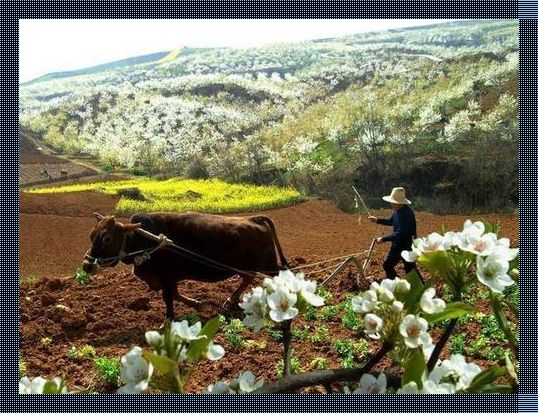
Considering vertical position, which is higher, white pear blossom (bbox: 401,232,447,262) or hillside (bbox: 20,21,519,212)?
hillside (bbox: 20,21,519,212)

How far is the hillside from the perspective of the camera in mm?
5160

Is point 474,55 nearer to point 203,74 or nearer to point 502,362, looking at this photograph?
point 203,74

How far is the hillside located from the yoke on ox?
813 millimetres

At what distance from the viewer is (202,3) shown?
71.2 inches

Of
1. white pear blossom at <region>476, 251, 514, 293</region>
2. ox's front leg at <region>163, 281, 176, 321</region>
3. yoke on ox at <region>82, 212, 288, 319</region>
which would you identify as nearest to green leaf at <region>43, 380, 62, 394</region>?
white pear blossom at <region>476, 251, 514, 293</region>

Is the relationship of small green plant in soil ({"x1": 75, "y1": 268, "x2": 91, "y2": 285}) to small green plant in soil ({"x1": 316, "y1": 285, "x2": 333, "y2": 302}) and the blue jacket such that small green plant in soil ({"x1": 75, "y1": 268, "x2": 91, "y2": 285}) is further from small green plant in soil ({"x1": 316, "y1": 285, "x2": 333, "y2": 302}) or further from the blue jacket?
the blue jacket

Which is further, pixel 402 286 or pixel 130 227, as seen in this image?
pixel 130 227

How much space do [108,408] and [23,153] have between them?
3780 mm

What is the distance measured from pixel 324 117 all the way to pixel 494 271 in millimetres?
5269

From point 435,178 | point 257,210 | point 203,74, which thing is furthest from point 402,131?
point 203,74

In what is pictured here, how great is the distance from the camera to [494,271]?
1.17 metres

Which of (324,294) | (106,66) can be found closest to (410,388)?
(324,294)

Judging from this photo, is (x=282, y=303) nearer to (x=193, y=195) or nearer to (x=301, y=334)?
(x=301, y=334)

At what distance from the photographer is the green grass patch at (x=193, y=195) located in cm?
497
